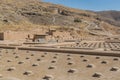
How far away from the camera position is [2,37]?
96.5 feet

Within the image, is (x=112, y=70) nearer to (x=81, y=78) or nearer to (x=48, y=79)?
(x=81, y=78)

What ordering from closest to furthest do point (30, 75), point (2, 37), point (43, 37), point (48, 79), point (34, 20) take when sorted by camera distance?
point (48, 79) → point (30, 75) → point (2, 37) → point (43, 37) → point (34, 20)

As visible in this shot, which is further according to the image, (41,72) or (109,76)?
(41,72)

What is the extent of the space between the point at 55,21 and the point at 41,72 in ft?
231

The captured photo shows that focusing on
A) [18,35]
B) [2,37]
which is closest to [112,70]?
[2,37]

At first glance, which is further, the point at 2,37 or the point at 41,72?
the point at 2,37

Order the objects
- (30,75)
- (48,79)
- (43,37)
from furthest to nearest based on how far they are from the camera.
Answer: (43,37)
(30,75)
(48,79)

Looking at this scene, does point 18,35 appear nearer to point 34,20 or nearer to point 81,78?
point 81,78

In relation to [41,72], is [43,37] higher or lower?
lower

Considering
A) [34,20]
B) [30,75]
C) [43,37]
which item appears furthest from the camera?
[34,20]

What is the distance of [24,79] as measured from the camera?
5.88m

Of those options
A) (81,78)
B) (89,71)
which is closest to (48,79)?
(81,78)

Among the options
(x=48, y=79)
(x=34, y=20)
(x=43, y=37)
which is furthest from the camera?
(x=34, y=20)

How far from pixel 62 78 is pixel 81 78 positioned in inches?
16.6
